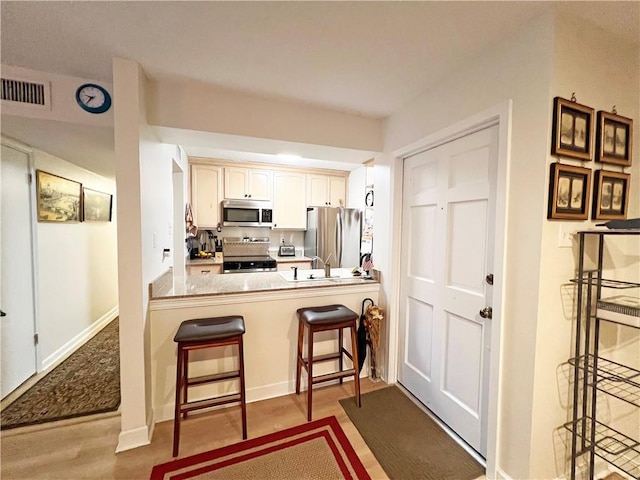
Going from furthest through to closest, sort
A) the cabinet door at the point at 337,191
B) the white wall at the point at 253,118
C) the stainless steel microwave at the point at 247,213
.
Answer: the cabinet door at the point at 337,191
the stainless steel microwave at the point at 247,213
the white wall at the point at 253,118

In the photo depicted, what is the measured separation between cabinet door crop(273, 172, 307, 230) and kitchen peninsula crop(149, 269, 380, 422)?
2115 millimetres

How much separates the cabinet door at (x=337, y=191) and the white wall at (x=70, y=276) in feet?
11.1

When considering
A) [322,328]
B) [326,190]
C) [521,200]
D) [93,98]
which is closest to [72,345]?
[93,98]

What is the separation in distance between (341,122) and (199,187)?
2.64m

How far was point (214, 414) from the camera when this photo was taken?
199cm

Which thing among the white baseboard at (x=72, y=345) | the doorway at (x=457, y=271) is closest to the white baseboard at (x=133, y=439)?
the white baseboard at (x=72, y=345)

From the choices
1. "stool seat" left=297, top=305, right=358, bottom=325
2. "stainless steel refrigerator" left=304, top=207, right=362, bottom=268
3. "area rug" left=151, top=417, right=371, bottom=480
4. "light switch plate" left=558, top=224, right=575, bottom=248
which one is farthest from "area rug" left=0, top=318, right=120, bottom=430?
"light switch plate" left=558, top=224, right=575, bottom=248

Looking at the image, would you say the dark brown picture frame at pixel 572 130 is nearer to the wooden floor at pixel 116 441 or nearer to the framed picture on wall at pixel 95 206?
the wooden floor at pixel 116 441

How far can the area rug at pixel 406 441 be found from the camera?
1516 millimetres

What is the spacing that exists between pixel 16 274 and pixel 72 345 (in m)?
1.18

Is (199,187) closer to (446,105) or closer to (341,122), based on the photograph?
(341,122)

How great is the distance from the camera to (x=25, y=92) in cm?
167

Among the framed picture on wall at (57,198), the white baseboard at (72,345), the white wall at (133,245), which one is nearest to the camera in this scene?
the white wall at (133,245)

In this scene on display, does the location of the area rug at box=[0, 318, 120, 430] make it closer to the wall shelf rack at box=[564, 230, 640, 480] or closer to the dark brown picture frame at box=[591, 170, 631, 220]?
the wall shelf rack at box=[564, 230, 640, 480]
